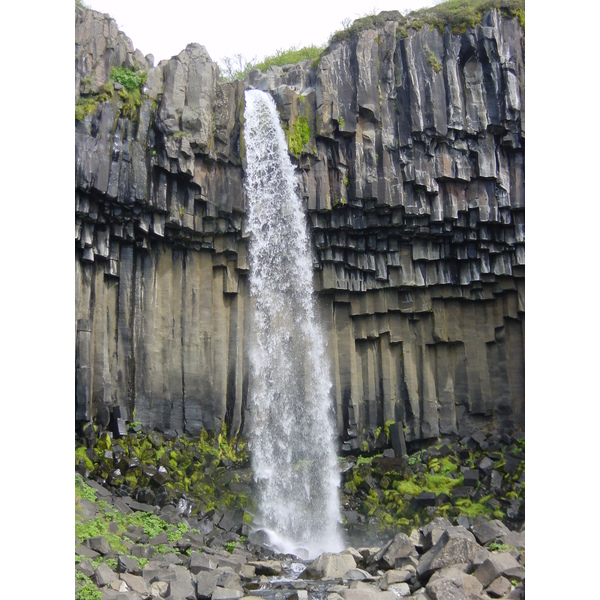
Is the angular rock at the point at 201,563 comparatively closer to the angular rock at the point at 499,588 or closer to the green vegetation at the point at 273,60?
the angular rock at the point at 499,588

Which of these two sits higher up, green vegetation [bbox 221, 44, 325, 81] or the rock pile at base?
green vegetation [bbox 221, 44, 325, 81]

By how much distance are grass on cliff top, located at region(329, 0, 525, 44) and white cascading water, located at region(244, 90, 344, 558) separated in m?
2.70

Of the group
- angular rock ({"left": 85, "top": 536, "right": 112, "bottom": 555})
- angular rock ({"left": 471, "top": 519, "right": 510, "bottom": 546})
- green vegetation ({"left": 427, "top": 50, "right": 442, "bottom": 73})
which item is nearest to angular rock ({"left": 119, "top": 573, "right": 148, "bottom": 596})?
angular rock ({"left": 85, "top": 536, "right": 112, "bottom": 555})

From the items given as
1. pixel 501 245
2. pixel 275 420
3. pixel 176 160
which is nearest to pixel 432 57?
pixel 501 245

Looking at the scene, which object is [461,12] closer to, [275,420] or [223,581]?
[275,420]

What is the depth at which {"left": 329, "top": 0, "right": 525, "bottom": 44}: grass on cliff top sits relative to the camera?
15133 mm

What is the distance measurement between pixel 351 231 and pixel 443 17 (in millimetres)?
5219

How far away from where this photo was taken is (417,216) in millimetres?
15062

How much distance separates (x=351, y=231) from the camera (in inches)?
605

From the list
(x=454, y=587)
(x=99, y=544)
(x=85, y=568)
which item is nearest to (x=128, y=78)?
(x=99, y=544)

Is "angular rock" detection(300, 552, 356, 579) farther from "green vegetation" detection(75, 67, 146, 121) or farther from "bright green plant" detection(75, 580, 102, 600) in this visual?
"green vegetation" detection(75, 67, 146, 121)

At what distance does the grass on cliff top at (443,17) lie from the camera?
15.1m

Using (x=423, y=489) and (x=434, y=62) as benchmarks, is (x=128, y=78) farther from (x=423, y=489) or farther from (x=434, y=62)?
(x=423, y=489)

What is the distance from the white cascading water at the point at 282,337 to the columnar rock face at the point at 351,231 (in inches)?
12.6
